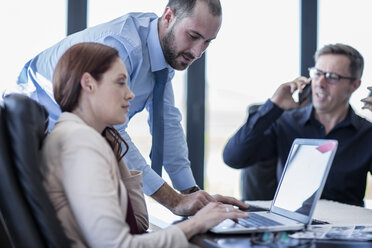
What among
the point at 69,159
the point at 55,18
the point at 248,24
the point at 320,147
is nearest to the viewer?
the point at 69,159

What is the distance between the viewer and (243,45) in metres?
4.00

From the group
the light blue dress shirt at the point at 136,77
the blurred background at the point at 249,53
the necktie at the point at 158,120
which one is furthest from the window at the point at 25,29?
the necktie at the point at 158,120

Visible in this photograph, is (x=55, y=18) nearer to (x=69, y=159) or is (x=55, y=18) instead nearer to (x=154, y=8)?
(x=154, y=8)

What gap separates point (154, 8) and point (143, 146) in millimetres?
1086

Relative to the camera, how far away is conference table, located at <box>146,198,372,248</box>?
3.71 feet

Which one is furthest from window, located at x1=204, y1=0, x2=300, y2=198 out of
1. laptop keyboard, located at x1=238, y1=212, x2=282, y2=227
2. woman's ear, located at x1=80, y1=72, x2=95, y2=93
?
woman's ear, located at x1=80, y1=72, x2=95, y2=93

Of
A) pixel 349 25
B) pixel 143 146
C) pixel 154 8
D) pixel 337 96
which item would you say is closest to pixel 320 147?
pixel 337 96

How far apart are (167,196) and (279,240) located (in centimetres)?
62

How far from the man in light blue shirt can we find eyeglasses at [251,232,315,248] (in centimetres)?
72

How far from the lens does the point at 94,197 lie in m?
1.05

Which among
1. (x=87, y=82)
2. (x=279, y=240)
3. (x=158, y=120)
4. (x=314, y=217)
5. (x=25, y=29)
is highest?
(x=25, y=29)

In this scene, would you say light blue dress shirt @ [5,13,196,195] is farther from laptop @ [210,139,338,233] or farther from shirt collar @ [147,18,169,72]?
laptop @ [210,139,338,233]

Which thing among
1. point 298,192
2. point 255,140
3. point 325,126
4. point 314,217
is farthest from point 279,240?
point 325,126

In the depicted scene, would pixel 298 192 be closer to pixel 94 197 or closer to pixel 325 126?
pixel 94 197
